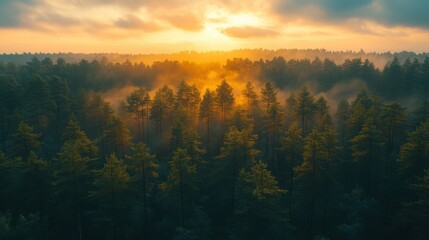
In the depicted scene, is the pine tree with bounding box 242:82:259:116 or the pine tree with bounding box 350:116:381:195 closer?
the pine tree with bounding box 350:116:381:195

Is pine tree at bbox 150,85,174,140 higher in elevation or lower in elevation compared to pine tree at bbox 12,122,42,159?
higher

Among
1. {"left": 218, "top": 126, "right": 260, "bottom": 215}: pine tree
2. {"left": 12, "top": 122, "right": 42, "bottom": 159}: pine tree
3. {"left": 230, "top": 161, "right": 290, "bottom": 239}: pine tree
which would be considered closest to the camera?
{"left": 230, "top": 161, "right": 290, "bottom": 239}: pine tree

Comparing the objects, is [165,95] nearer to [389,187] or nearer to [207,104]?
[207,104]

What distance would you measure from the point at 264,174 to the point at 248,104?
38400mm

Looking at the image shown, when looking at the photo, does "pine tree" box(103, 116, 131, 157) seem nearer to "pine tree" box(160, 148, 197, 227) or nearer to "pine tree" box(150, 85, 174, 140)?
"pine tree" box(150, 85, 174, 140)

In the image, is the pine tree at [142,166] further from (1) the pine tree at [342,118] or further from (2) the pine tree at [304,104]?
(1) the pine tree at [342,118]

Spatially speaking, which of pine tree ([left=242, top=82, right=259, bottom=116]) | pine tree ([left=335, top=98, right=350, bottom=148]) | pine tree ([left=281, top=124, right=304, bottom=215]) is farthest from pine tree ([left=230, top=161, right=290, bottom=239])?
pine tree ([left=242, top=82, right=259, bottom=116])

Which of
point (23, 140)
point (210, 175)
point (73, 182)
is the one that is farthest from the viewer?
point (23, 140)

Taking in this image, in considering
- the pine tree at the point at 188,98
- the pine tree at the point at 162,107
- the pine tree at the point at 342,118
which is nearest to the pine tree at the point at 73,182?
the pine tree at the point at 162,107

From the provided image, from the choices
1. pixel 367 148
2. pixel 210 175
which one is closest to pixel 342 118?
pixel 367 148

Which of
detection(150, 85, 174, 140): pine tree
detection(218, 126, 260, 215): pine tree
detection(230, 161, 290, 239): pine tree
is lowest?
detection(230, 161, 290, 239): pine tree

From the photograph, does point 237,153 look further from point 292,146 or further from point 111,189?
point 111,189

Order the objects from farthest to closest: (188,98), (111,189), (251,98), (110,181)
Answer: (251,98), (188,98), (111,189), (110,181)

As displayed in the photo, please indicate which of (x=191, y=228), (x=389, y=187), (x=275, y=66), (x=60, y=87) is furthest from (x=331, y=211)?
(x=275, y=66)
